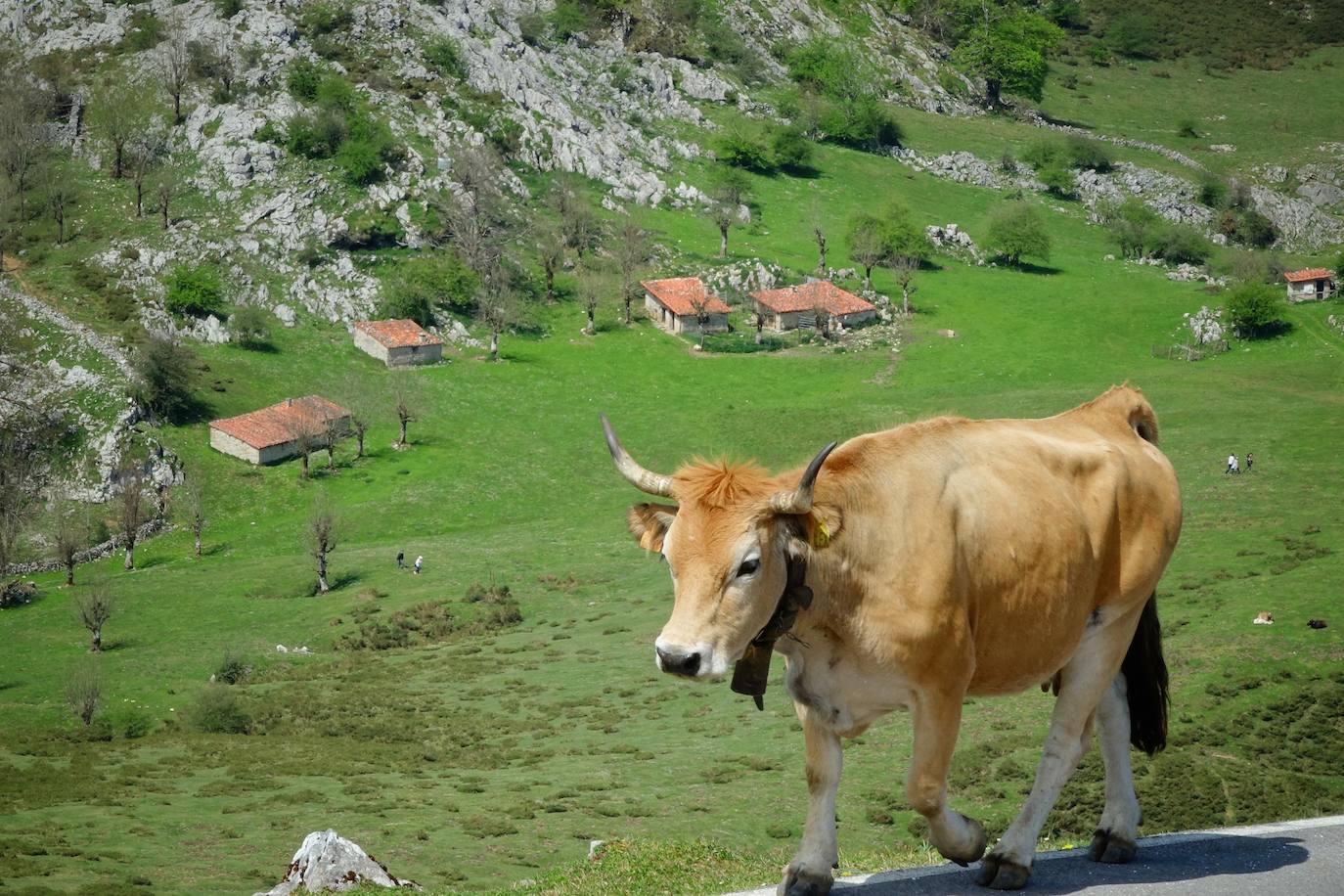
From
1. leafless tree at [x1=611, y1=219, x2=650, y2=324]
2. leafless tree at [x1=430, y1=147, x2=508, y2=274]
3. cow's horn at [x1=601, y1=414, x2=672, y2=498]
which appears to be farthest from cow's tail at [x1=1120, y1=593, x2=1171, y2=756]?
leafless tree at [x1=430, y1=147, x2=508, y2=274]

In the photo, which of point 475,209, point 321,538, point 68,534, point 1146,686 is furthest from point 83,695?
point 475,209

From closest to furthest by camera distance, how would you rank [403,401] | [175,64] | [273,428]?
1. [273,428]
2. [403,401]
3. [175,64]

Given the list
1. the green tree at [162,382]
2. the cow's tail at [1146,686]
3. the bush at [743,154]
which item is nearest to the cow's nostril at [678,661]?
the cow's tail at [1146,686]

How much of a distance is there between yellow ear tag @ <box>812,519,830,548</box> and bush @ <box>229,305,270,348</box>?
4546 inches

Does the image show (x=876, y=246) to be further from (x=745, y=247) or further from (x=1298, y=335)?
(x=1298, y=335)

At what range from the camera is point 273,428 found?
337ft

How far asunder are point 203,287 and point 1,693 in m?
60.5

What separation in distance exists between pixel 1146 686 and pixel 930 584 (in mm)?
3340

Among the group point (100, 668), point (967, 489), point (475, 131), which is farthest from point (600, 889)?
point (475, 131)

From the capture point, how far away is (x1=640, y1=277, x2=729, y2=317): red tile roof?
424ft

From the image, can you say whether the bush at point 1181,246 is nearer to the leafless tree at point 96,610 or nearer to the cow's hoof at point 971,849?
the leafless tree at point 96,610

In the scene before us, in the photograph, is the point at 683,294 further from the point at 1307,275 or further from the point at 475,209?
the point at 1307,275

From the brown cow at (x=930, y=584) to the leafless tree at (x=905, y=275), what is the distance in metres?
126

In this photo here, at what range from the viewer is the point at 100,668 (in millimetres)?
68500
